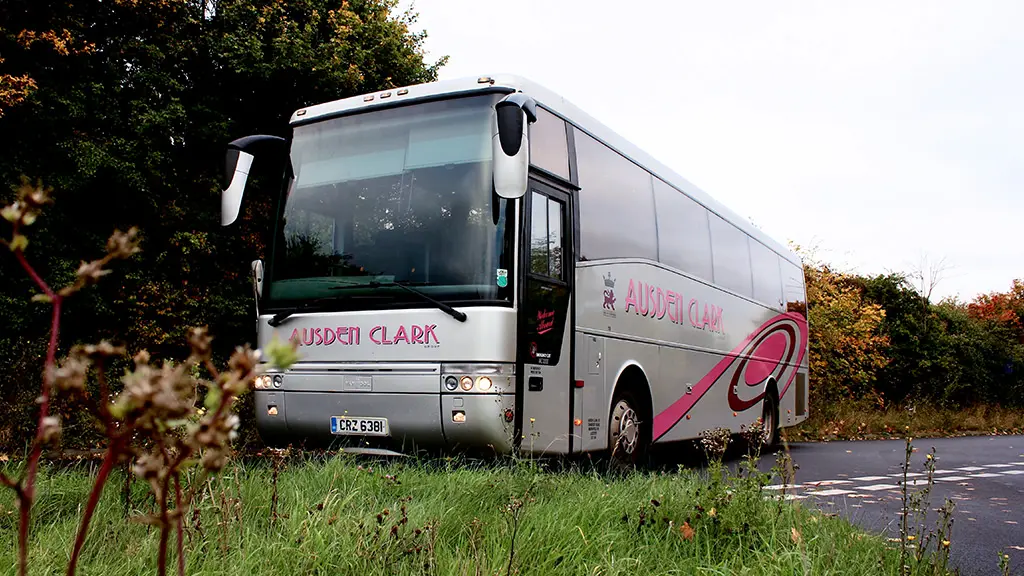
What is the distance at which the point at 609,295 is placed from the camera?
886cm

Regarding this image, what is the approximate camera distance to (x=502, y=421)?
695cm

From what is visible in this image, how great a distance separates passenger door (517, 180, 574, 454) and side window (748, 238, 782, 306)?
23.5 ft

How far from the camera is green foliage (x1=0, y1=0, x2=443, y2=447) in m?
15.8

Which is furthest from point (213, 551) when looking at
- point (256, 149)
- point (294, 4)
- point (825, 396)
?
point (825, 396)

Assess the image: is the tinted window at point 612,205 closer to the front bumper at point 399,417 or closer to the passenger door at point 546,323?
the passenger door at point 546,323

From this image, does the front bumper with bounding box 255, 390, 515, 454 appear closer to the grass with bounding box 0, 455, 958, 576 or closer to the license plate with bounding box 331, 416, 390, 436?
the license plate with bounding box 331, 416, 390, 436

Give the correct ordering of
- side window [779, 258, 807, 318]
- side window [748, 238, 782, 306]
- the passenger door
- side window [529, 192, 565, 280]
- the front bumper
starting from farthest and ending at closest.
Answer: side window [779, 258, 807, 318]
side window [748, 238, 782, 306]
side window [529, 192, 565, 280]
the passenger door
the front bumper

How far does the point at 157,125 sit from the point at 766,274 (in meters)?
11.6

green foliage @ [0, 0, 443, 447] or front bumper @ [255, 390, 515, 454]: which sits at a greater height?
green foliage @ [0, 0, 443, 447]

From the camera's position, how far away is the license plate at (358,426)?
740 cm

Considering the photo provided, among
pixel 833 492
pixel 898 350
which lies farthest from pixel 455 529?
pixel 898 350

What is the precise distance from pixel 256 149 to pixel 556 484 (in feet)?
15.4

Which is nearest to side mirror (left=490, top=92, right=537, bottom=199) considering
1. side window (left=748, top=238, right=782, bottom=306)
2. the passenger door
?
the passenger door

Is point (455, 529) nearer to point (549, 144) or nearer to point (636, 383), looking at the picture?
point (549, 144)
